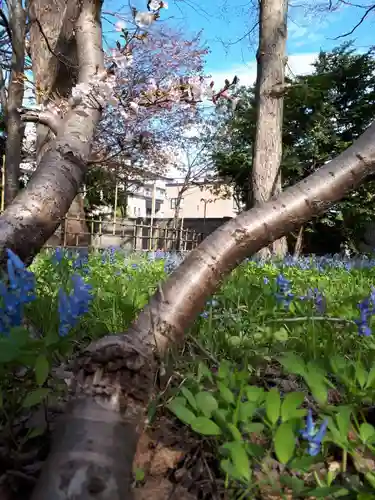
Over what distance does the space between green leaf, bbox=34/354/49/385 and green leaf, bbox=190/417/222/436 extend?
1.06 ft

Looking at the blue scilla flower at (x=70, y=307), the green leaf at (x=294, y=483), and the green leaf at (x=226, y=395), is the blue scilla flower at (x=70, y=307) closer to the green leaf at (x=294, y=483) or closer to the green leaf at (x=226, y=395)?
the green leaf at (x=226, y=395)

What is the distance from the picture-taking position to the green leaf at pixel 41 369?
843 millimetres

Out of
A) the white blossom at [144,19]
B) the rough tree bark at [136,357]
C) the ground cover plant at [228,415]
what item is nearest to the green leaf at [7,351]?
the ground cover plant at [228,415]

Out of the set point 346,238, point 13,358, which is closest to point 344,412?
point 13,358

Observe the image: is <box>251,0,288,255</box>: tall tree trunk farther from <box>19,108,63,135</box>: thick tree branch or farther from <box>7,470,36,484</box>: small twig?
<box>7,470,36,484</box>: small twig

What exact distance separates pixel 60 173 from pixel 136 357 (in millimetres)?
1160

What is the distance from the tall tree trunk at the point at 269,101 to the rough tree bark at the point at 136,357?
5438 mm

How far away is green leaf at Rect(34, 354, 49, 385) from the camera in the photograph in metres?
0.84

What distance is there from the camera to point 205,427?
35.9 inches

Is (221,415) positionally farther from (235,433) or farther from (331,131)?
(331,131)

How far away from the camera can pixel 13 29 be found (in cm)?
854

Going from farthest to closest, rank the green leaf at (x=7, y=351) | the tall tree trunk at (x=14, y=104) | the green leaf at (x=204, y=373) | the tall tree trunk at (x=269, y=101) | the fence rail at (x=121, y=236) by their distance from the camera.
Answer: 1. the fence rail at (x=121, y=236)
2. the tall tree trunk at (x=14, y=104)
3. the tall tree trunk at (x=269, y=101)
4. the green leaf at (x=204, y=373)
5. the green leaf at (x=7, y=351)

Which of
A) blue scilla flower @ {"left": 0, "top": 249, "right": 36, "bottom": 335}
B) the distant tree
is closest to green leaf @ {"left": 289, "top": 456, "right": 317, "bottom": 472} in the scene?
blue scilla flower @ {"left": 0, "top": 249, "right": 36, "bottom": 335}

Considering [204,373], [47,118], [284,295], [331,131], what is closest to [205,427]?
[204,373]
